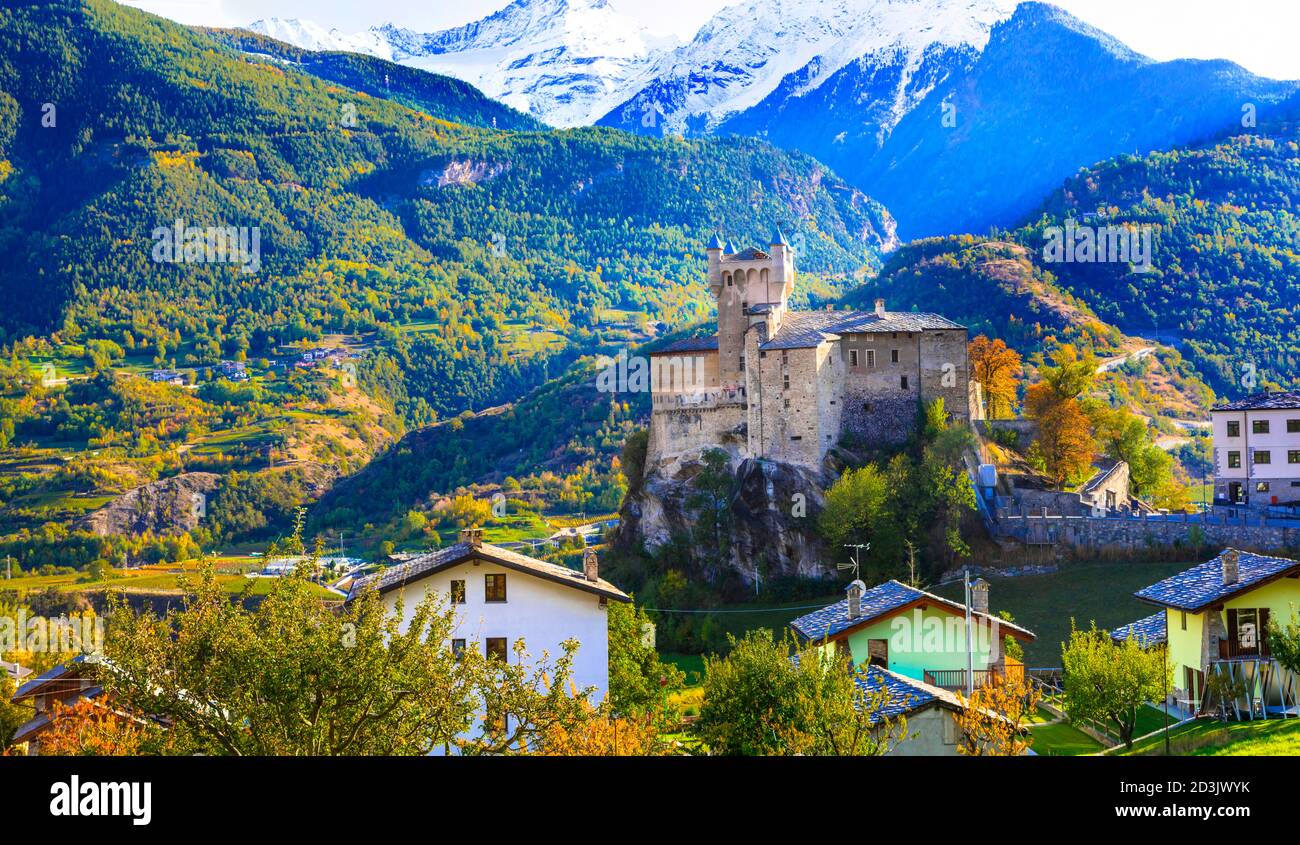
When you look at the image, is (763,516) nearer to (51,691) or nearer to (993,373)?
(993,373)

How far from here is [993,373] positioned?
97.8 metres

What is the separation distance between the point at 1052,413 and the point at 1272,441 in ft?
37.6

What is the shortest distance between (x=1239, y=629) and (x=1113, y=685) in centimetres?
599

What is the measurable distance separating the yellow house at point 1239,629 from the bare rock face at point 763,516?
36.6m

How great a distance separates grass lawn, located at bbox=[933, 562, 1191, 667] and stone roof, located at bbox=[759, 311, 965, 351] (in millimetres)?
14088

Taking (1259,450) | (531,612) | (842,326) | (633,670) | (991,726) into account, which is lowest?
(633,670)

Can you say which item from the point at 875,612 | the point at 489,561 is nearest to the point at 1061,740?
the point at 875,612

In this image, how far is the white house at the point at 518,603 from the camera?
4684cm

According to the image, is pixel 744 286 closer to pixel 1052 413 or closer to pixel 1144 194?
pixel 1052 413

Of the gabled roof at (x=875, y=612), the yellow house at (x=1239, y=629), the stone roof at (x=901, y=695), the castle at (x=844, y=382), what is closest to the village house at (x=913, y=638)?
the gabled roof at (x=875, y=612)

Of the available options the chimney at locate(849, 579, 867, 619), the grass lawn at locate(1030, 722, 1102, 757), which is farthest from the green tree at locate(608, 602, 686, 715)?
the grass lawn at locate(1030, 722, 1102, 757)

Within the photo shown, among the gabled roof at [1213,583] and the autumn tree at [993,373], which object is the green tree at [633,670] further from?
the autumn tree at [993,373]
